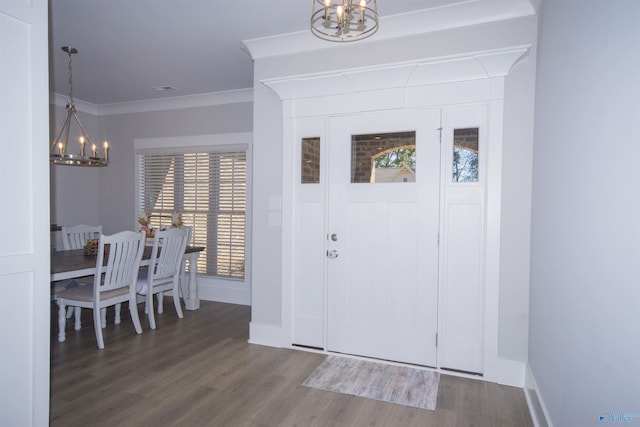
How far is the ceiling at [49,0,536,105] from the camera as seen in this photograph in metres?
2.95

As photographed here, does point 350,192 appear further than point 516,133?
Yes

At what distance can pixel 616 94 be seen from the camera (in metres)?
1.35

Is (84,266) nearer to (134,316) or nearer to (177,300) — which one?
(134,316)

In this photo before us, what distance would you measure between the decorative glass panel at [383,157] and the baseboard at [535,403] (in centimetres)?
163

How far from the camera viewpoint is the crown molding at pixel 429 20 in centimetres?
281

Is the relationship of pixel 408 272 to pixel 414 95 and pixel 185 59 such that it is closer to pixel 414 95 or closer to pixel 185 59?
pixel 414 95

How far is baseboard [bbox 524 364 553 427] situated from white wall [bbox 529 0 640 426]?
53 mm

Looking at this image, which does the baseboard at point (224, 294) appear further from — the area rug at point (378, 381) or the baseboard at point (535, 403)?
the baseboard at point (535, 403)

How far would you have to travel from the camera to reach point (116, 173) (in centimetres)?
594

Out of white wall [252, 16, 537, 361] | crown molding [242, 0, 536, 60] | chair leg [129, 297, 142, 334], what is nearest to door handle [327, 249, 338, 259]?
white wall [252, 16, 537, 361]

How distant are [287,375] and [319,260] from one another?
986mm

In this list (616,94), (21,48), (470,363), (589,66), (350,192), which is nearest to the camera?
(616,94)

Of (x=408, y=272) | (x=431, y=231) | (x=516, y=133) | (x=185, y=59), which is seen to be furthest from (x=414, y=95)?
(x=185, y=59)

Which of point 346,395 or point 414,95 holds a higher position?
point 414,95
